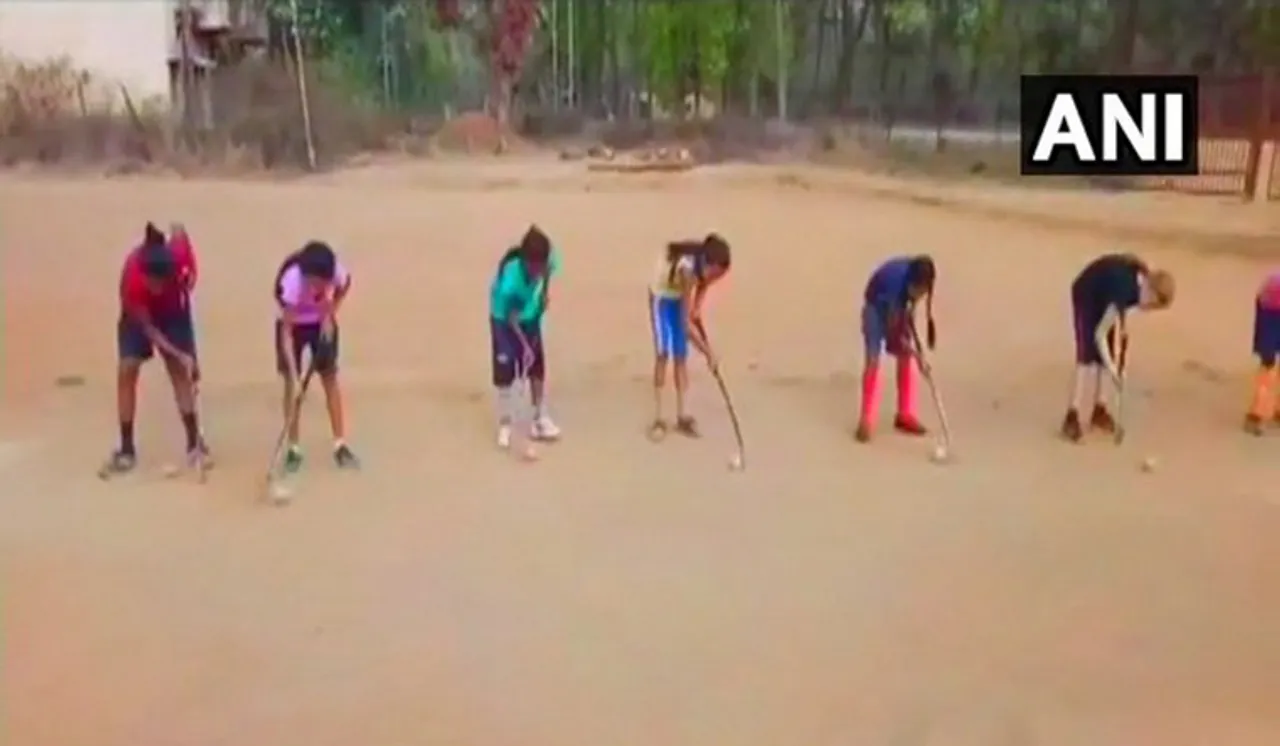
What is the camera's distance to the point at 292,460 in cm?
324

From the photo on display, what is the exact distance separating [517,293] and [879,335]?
2.70 feet

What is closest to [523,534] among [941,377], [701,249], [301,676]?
[301,676]

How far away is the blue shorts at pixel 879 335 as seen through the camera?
348 cm

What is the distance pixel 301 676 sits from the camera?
85.8 inches

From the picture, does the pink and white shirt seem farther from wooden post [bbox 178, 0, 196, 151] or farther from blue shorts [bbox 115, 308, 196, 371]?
wooden post [bbox 178, 0, 196, 151]

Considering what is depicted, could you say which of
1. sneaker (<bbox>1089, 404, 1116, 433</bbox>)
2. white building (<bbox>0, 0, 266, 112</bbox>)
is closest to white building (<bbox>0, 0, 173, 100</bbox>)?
white building (<bbox>0, 0, 266, 112</bbox>)

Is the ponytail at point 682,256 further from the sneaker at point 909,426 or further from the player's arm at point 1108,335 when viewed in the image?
the player's arm at point 1108,335

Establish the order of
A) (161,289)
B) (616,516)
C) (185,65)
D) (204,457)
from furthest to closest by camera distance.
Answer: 1. (185,65)
2. (204,457)
3. (161,289)
4. (616,516)

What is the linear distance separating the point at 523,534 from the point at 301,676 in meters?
0.69

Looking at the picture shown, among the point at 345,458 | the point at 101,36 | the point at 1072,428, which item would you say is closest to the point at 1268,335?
the point at 1072,428

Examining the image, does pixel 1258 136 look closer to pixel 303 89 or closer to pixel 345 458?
pixel 345 458

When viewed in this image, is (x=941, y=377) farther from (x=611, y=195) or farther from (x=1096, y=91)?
(x=611, y=195)

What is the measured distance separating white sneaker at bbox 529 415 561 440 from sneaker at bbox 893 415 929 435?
0.78 m

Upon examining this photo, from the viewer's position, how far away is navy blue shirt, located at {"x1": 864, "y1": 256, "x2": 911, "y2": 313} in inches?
136
